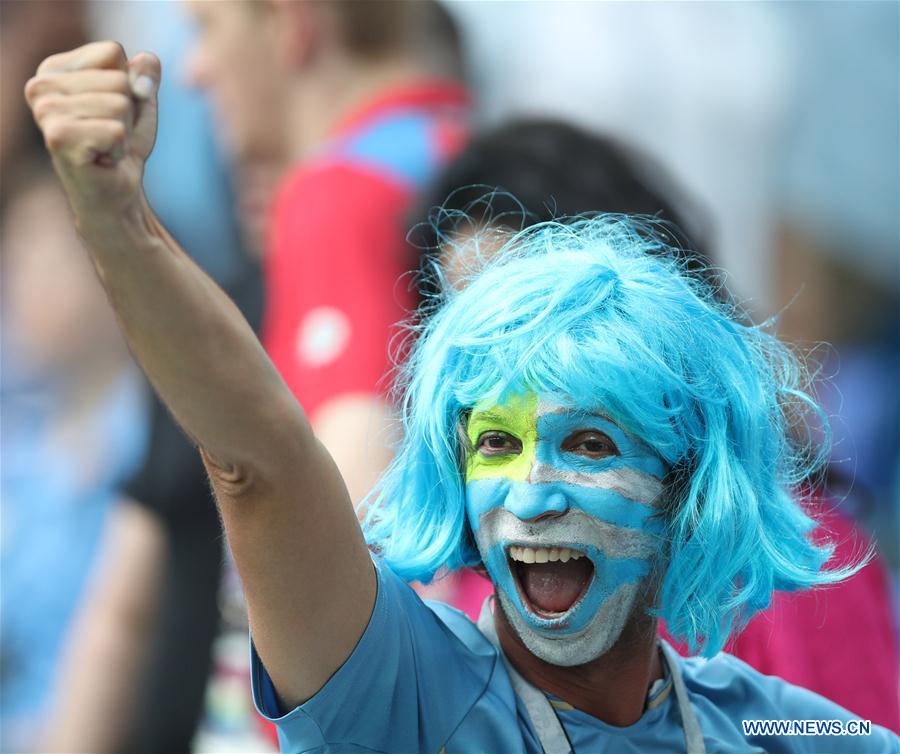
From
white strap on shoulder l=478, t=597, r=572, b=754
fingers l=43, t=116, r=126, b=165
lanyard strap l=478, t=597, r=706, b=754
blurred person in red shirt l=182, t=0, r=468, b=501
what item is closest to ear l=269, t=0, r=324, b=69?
blurred person in red shirt l=182, t=0, r=468, b=501

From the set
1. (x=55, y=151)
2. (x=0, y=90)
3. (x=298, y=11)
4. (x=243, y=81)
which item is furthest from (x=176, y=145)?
(x=55, y=151)

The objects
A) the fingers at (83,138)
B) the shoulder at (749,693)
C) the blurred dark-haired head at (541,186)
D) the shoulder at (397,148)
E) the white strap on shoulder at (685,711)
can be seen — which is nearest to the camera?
the fingers at (83,138)

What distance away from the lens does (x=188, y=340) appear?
1.27 m

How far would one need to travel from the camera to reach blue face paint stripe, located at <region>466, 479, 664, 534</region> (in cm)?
153

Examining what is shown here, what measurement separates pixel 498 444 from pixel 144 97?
0.58 metres

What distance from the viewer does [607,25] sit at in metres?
3.93

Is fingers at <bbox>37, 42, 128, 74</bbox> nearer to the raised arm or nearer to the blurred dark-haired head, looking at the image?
the raised arm

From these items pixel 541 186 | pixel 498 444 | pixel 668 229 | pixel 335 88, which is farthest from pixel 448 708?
pixel 335 88

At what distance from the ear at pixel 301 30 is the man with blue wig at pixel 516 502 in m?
1.70

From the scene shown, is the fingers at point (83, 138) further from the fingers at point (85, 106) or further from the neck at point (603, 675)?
the neck at point (603, 675)

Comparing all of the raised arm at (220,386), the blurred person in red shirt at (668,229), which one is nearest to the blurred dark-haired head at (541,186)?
the blurred person in red shirt at (668,229)

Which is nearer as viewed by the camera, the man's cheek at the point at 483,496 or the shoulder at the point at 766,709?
the man's cheek at the point at 483,496

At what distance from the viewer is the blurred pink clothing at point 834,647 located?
2.13 m

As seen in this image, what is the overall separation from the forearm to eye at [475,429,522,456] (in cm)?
32
